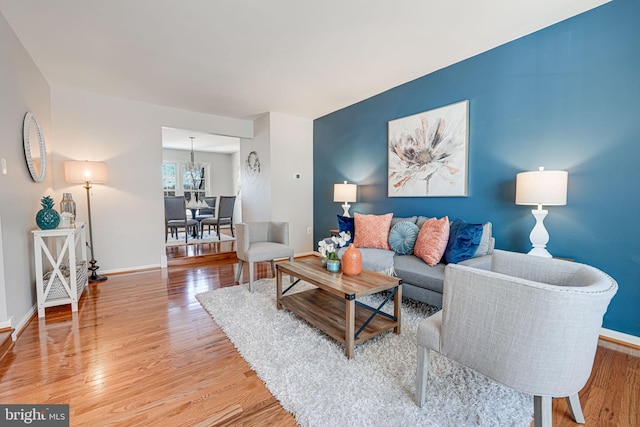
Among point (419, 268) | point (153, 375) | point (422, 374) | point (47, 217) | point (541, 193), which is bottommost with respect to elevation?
point (153, 375)

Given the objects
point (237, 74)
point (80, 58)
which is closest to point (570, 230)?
point (237, 74)

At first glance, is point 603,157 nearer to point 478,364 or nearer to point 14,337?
point 478,364

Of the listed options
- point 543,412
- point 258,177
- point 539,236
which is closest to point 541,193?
point 539,236

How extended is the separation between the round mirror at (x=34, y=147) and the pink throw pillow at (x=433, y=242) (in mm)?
3745

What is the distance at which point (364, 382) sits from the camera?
1.57 meters

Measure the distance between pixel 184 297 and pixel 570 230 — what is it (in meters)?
3.69

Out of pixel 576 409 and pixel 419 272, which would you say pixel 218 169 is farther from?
pixel 576 409

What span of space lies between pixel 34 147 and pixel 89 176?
0.72 m

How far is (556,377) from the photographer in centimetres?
101

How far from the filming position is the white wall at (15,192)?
6.74ft

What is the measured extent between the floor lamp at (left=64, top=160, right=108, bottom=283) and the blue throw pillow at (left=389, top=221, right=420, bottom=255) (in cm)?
369

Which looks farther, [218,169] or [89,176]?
[218,169]

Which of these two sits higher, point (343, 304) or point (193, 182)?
point (193, 182)

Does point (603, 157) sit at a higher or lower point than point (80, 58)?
lower
